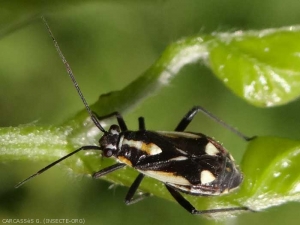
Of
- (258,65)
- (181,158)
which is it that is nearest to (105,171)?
(181,158)

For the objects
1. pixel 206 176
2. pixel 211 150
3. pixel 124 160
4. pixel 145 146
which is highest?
pixel 145 146

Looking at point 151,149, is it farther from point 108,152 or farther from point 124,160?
point 108,152

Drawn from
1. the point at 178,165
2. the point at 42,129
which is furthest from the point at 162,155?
the point at 42,129

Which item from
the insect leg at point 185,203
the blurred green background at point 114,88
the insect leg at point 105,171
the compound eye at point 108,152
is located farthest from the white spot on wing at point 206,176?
the blurred green background at point 114,88

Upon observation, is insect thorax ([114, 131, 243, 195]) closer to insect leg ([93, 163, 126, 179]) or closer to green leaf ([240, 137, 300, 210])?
insect leg ([93, 163, 126, 179])

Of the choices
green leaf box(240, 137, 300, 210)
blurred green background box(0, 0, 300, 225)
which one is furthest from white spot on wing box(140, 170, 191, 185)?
blurred green background box(0, 0, 300, 225)
